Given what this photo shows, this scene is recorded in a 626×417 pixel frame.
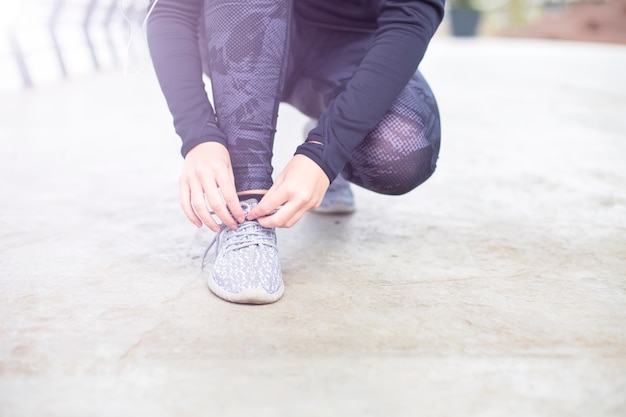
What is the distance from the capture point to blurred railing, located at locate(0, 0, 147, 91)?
461 cm

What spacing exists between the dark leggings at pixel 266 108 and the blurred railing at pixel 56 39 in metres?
2.55

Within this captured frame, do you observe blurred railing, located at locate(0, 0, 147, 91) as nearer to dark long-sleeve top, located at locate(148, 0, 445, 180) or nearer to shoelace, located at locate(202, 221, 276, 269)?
dark long-sleeve top, located at locate(148, 0, 445, 180)

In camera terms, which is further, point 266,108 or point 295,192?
point 266,108

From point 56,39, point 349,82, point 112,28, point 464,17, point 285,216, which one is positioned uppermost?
point 349,82

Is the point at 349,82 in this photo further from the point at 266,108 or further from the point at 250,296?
the point at 250,296

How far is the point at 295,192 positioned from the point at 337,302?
19 cm

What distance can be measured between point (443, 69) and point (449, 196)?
12.6 ft

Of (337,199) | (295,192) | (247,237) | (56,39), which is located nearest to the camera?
(295,192)

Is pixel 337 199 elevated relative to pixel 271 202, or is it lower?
lower

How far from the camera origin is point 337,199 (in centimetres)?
135

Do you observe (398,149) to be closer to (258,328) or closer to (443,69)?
(258,328)

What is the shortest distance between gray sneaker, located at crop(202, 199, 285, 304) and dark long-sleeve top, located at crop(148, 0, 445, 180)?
0.47ft

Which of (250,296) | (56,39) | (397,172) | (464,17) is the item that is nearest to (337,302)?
(250,296)

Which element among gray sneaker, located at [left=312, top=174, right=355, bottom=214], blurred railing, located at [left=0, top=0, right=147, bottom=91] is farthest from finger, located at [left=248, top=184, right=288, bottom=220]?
blurred railing, located at [left=0, top=0, right=147, bottom=91]
